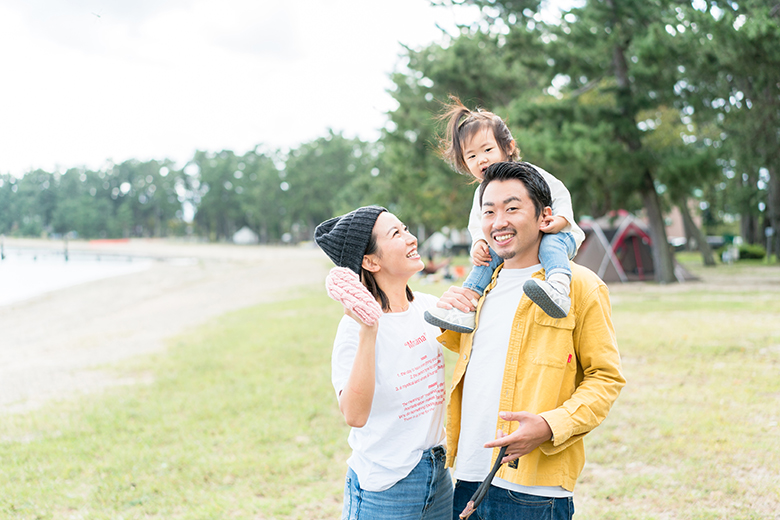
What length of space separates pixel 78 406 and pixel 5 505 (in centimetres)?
A: 245

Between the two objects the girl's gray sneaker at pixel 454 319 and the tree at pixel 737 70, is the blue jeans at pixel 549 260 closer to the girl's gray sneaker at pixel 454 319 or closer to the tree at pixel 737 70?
the girl's gray sneaker at pixel 454 319

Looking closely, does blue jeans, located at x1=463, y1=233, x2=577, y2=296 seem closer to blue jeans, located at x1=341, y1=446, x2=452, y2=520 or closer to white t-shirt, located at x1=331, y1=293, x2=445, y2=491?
white t-shirt, located at x1=331, y1=293, x2=445, y2=491

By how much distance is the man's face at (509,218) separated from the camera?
1773mm

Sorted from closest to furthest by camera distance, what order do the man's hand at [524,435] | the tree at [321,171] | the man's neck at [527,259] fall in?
the man's hand at [524,435]
the man's neck at [527,259]
the tree at [321,171]

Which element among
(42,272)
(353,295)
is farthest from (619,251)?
(42,272)

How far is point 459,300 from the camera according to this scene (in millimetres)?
1865

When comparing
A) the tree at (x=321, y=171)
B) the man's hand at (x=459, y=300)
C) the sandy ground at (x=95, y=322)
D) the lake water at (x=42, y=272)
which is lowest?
the sandy ground at (x=95, y=322)

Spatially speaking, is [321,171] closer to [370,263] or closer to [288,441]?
[288,441]

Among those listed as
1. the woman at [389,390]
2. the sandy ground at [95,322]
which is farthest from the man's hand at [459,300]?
the sandy ground at [95,322]

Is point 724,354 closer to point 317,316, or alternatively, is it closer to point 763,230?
point 317,316

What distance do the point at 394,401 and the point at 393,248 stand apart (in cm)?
50

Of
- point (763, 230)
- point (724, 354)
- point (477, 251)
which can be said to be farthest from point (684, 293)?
point (763, 230)

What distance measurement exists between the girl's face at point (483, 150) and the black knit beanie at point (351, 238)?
0.64 metres

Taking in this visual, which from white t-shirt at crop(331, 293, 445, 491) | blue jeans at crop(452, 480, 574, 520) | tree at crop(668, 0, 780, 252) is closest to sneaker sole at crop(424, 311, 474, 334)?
white t-shirt at crop(331, 293, 445, 491)
